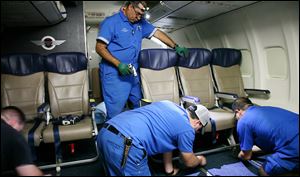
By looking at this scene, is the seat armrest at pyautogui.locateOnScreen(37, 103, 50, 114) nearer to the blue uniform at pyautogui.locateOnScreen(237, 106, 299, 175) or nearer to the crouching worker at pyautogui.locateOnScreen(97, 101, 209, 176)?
the crouching worker at pyautogui.locateOnScreen(97, 101, 209, 176)

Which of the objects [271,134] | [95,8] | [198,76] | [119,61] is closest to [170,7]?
[95,8]

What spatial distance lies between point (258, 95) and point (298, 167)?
635 mm

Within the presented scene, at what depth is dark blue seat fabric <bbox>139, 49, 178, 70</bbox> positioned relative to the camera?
2746 mm

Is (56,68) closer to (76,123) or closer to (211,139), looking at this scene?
(76,123)

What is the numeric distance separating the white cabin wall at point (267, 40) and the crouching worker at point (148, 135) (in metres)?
0.50

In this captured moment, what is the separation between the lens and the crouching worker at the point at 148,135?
61.7 inches

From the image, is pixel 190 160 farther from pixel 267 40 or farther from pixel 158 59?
pixel 158 59

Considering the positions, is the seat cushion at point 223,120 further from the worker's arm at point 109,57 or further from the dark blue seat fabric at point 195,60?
the worker's arm at point 109,57

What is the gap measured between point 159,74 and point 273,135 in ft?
5.36

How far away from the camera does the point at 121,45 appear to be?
2.21 m

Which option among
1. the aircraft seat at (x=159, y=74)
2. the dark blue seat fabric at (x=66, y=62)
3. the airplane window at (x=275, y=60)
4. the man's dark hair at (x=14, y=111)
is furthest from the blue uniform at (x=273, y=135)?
the dark blue seat fabric at (x=66, y=62)

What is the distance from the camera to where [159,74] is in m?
2.93

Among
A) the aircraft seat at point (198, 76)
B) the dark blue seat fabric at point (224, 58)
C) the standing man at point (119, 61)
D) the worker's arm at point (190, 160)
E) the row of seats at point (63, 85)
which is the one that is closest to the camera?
the worker's arm at point (190, 160)

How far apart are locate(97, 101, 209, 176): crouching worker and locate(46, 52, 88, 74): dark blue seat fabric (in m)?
1.22
